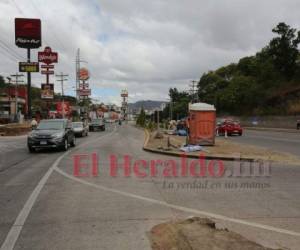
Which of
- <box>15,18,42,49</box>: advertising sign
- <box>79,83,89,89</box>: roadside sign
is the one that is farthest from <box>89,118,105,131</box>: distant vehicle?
<box>79,83,89,89</box>: roadside sign

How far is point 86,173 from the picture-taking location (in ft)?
43.9

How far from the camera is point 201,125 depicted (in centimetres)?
2400

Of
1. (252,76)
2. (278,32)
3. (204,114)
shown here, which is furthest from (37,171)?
(252,76)

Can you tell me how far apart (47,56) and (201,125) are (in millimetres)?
58829

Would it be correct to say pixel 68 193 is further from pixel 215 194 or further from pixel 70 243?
pixel 70 243

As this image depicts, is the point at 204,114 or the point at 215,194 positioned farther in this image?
the point at 204,114

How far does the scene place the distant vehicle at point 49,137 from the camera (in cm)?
2233

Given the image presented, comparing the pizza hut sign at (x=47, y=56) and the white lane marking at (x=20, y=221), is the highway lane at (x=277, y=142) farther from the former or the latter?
the pizza hut sign at (x=47, y=56)

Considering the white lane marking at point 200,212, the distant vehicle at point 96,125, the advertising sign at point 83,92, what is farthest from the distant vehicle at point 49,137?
the advertising sign at point 83,92

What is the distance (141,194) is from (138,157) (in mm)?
8733

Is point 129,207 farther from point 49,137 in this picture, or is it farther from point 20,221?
point 49,137

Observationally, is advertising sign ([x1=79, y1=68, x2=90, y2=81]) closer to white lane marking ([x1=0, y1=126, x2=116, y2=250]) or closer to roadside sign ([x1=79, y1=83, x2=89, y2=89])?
roadside sign ([x1=79, y1=83, x2=89, y2=89])

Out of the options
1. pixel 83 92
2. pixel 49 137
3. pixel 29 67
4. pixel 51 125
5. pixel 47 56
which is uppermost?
pixel 47 56

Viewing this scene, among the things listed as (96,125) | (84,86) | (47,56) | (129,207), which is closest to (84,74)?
(84,86)
